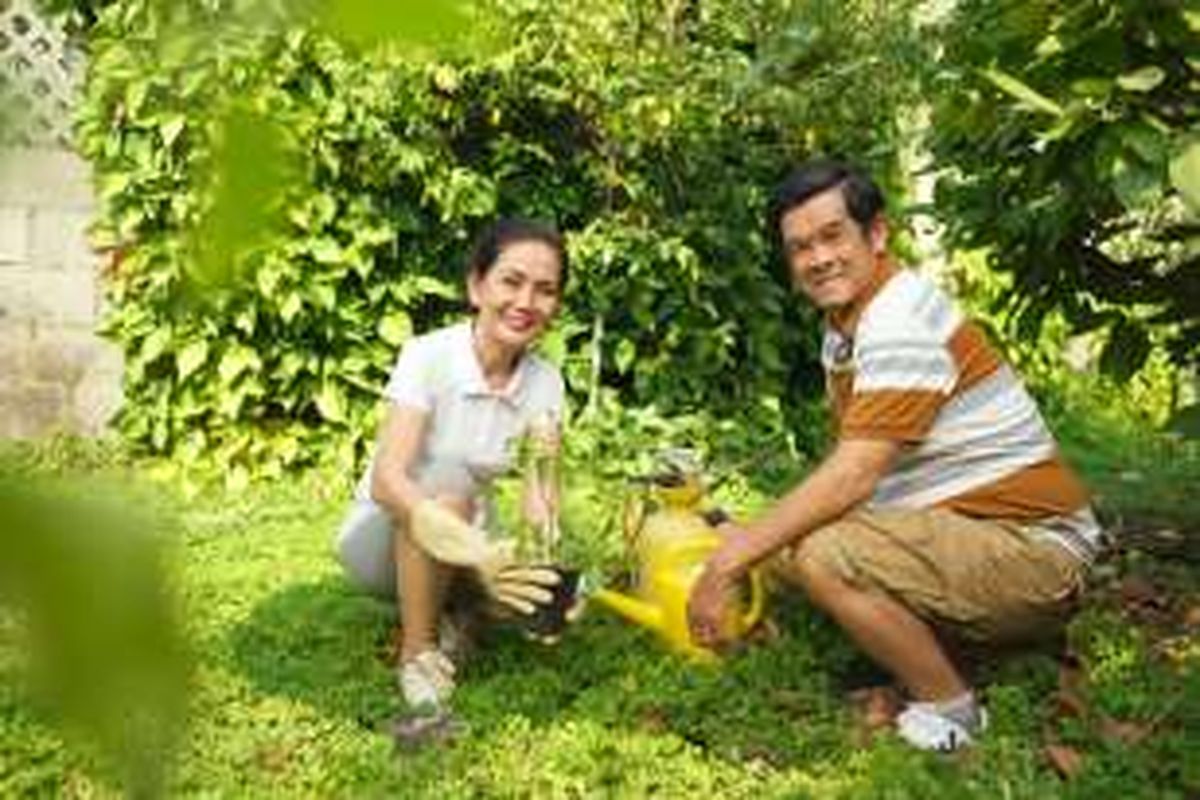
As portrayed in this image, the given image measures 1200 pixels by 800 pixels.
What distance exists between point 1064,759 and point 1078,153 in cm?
122

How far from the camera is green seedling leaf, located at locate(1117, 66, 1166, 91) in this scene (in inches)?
143

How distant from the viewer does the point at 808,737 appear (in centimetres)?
360

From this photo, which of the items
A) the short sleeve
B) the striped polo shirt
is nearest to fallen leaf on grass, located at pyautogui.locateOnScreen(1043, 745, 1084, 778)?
the striped polo shirt

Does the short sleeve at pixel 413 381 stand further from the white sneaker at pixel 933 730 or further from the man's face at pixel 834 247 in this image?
the white sneaker at pixel 933 730

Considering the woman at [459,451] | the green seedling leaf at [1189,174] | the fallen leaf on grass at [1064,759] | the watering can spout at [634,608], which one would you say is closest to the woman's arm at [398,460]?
the woman at [459,451]

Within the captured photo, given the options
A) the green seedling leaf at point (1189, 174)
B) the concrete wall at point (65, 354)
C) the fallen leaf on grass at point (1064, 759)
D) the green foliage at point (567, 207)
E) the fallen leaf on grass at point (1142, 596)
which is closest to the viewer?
the green seedling leaf at point (1189, 174)

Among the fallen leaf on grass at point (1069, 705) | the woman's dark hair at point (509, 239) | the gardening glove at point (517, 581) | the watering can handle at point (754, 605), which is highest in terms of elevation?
the woman's dark hair at point (509, 239)

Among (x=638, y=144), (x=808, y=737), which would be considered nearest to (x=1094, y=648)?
(x=808, y=737)

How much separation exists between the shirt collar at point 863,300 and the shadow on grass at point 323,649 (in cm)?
118

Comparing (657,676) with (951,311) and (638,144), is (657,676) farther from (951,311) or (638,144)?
(638,144)

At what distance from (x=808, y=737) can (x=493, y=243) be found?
1.17 metres

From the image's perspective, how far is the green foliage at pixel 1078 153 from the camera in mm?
3615

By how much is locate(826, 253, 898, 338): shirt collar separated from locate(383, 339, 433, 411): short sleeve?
83cm

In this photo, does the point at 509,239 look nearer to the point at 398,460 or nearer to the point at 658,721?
the point at 398,460
